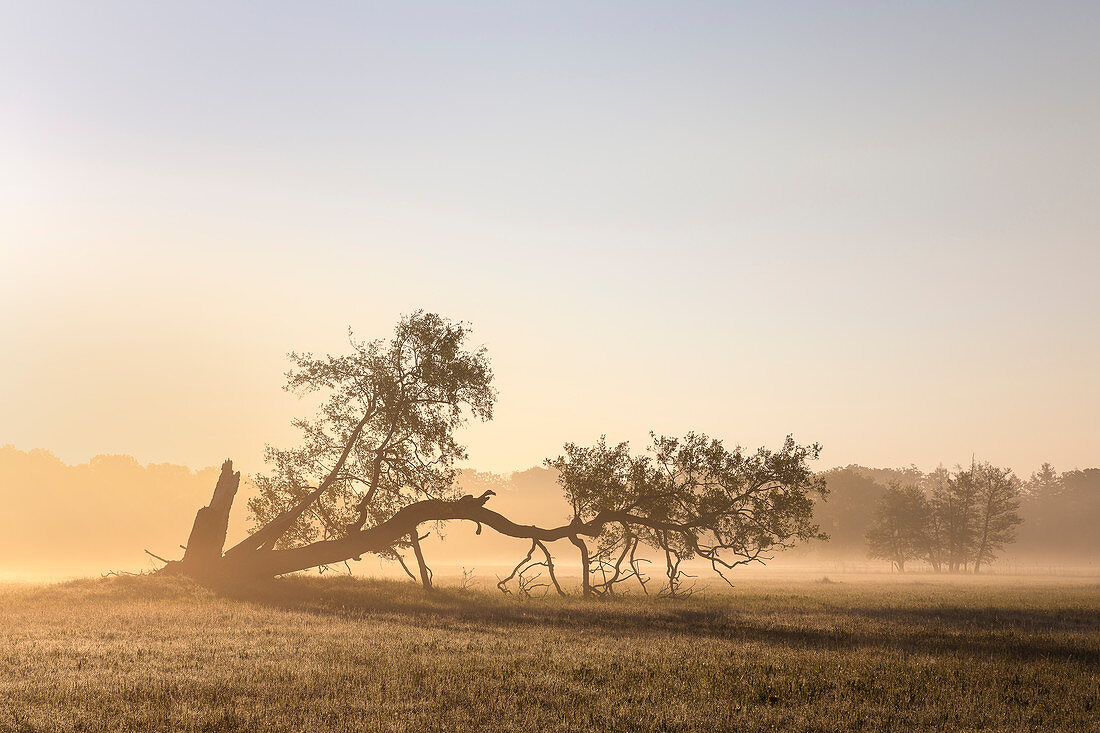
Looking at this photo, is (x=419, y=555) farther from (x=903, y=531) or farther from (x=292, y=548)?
(x=903, y=531)

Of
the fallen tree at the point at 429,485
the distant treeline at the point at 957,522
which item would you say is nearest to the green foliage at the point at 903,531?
the distant treeline at the point at 957,522

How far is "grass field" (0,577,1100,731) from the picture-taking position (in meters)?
11.1

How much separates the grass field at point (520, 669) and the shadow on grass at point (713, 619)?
0.17 meters

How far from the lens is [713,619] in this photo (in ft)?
85.0

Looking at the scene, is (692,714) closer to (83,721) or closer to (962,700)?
(962,700)

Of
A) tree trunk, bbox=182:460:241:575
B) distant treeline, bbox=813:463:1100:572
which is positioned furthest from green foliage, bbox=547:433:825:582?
distant treeline, bbox=813:463:1100:572

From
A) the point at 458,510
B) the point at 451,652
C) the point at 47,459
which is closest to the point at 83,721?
the point at 451,652

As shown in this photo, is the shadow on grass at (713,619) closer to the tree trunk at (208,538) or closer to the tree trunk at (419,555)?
the tree trunk at (419,555)

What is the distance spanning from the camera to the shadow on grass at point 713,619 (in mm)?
20000

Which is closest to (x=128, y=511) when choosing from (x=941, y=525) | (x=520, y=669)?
(x=941, y=525)

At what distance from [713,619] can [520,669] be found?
513 inches

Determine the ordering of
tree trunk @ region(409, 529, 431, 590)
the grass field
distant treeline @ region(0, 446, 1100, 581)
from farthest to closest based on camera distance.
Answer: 1. distant treeline @ region(0, 446, 1100, 581)
2. tree trunk @ region(409, 529, 431, 590)
3. the grass field

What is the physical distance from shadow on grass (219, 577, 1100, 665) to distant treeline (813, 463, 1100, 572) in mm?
72100

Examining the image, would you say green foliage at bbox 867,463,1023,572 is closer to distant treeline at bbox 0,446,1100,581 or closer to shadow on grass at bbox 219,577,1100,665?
distant treeline at bbox 0,446,1100,581
